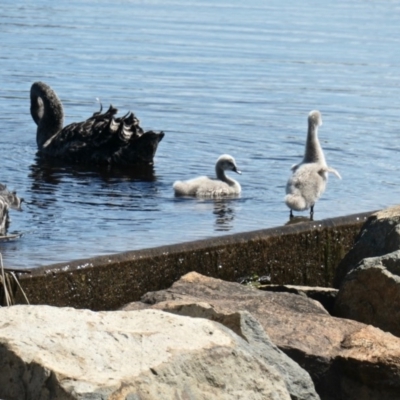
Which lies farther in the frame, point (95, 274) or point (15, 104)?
point (15, 104)

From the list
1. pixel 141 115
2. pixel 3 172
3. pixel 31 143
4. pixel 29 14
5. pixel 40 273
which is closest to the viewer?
pixel 40 273

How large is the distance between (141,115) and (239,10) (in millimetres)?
17803

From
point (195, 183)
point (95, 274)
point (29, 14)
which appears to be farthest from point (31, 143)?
point (29, 14)

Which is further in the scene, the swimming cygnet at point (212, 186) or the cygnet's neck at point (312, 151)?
the cygnet's neck at point (312, 151)

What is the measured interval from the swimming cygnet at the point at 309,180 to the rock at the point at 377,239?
291 cm

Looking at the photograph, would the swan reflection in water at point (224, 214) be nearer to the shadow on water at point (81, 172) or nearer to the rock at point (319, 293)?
the shadow on water at point (81, 172)

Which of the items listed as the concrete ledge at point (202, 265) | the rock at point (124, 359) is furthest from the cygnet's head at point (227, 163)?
the rock at point (124, 359)

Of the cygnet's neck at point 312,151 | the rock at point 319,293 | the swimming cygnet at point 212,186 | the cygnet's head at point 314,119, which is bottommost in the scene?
the swimming cygnet at point 212,186

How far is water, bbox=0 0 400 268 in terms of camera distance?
8891 mm

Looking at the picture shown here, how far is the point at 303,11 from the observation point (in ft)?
107

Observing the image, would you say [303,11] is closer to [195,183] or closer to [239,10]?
[239,10]

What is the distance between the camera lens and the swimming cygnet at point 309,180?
9.21 m

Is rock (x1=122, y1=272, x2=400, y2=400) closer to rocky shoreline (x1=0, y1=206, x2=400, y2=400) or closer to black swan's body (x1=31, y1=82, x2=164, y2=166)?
rocky shoreline (x1=0, y1=206, x2=400, y2=400)

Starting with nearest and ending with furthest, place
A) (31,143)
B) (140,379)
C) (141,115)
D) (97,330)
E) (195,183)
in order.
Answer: (140,379)
(97,330)
(195,183)
(31,143)
(141,115)
